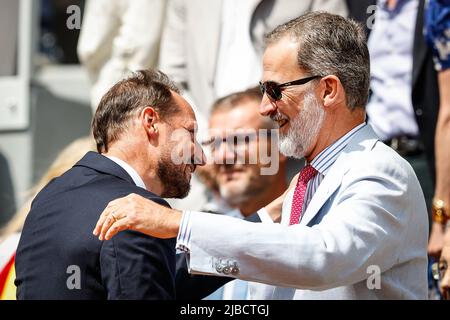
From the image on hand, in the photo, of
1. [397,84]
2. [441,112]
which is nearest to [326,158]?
[441,112]

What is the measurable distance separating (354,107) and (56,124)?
11.7 ft

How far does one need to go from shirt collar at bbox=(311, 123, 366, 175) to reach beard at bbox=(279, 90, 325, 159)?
0.07 m

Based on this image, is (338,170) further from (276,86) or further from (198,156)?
(198,156)

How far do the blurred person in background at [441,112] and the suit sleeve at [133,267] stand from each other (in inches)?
84.7

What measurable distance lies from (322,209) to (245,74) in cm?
263

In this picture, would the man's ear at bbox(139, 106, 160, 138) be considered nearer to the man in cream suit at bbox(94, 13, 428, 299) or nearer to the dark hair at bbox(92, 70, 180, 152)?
the dark hair at bbox(92, 70, 180, 152)

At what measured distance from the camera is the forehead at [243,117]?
5.73 m

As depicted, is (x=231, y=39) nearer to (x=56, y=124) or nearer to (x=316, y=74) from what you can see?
(x=56, y=124)

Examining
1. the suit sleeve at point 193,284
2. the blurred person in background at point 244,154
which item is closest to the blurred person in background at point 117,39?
the blurred person in background at point 244,154

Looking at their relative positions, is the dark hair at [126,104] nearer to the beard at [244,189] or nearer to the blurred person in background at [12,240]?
the blurred person in background at [12,240]

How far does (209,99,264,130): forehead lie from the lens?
18.8 feet

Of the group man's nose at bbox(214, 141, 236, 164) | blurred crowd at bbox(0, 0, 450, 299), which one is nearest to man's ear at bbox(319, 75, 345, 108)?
blurred crowd at bbox(0, 0, 450, 299)
